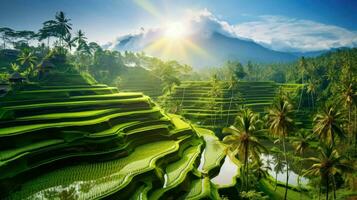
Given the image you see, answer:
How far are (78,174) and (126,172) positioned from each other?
371 cm

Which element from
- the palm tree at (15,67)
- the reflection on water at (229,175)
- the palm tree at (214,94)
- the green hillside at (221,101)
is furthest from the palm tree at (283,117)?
the palm tree at (15,67)

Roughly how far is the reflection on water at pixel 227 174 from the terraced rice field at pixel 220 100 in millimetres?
25050

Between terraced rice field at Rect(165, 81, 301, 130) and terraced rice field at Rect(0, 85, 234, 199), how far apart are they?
24103 millimetres

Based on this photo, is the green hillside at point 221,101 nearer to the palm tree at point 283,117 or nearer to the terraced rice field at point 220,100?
the terraced rice field at point 220,100

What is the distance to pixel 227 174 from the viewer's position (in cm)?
3091

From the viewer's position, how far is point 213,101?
70.5 m

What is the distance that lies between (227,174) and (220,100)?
43.0m

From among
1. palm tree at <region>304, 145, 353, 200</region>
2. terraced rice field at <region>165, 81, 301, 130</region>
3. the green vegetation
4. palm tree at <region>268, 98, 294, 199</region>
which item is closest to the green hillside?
terraced rice field at <region>165, 81, 301, 130</region>

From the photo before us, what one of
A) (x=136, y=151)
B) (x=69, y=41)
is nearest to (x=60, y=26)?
(x=69, y=41)

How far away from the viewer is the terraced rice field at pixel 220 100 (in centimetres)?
6469

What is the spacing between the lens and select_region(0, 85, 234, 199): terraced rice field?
20.3m

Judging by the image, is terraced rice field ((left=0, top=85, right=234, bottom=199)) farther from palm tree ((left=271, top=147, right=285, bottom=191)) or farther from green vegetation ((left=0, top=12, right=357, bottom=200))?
palm tree ((left=271, top=147, right=285, bottom=191))

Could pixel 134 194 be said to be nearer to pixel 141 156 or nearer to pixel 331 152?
pixel 141 156

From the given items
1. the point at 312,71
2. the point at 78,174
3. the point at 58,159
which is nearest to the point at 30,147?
the point at 58,159
